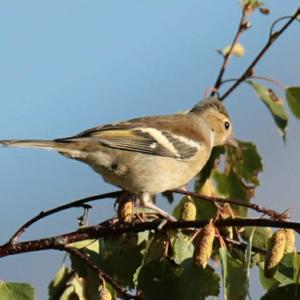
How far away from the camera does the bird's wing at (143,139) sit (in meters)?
3.97

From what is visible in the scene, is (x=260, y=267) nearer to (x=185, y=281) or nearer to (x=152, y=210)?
(x=185, y=281)

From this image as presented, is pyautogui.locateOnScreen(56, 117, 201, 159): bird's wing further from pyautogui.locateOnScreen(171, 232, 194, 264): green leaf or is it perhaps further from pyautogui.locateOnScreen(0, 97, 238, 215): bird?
pyautogui.locateOnScreen(171, 232, 194, 264): green leaf

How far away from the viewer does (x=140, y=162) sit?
13.2 feet

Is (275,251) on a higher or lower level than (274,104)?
lower

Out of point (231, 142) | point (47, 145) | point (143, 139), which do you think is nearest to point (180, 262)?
point (47, 145)

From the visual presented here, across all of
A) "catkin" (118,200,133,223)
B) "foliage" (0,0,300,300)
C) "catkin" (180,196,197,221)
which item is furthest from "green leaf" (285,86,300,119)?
"catkin" (118,200,133,223)

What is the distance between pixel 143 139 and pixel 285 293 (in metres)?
1.90

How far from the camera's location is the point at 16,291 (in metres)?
2.64

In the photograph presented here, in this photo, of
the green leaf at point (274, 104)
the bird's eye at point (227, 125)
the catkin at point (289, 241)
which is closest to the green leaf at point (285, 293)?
the catkin at point (289, 241)

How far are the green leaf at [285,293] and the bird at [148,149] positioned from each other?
1.25 m

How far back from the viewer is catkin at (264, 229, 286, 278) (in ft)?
7.66

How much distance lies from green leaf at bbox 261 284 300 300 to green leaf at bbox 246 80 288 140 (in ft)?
4.63

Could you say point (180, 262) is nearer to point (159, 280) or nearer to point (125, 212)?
point (159, 280)

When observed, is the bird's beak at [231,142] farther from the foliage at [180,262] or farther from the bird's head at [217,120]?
the foliage at [180,262]
